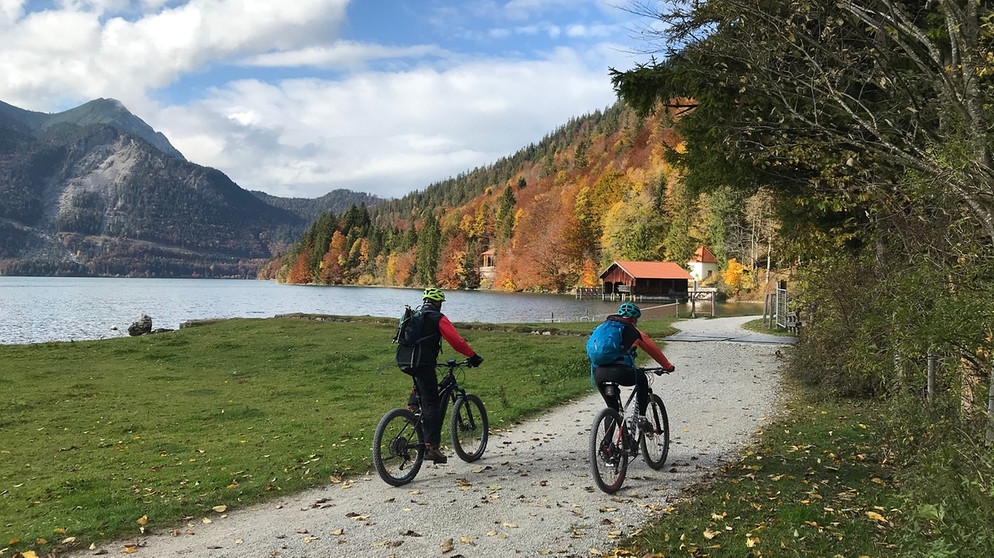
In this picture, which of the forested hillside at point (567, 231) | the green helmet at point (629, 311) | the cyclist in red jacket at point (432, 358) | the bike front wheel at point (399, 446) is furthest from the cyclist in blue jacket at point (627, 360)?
the forested hillside at point (567, 231)

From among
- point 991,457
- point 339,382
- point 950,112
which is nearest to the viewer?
point 991,457

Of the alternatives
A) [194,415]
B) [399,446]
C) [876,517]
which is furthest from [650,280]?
[876,517]

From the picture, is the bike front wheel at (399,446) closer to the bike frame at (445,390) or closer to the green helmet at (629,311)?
the bike frame at (445,390)

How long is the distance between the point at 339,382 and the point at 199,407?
11.9ft

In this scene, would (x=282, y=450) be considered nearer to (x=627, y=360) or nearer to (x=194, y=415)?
(x=194, y=415)

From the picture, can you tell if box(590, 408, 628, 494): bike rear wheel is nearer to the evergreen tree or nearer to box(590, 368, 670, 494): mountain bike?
box(590, 368, 670, 494): mountain bike

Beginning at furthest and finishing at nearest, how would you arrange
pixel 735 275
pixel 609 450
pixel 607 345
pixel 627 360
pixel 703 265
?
pixel 703 265, pixel 735 275, pixel 627 360, pixel 607 345, pixel 609 450

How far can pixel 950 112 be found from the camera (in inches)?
240

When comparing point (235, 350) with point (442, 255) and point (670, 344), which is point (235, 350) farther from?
point (442, 255)

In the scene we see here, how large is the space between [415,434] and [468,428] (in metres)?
0.90

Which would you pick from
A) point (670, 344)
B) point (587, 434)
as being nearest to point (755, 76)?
point (587, 434)

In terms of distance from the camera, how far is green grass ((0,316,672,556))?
7215 millimetres

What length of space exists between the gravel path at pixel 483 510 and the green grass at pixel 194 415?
Result: 0.75 meters

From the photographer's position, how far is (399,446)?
24.3 ft
